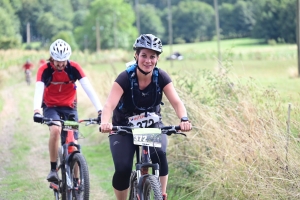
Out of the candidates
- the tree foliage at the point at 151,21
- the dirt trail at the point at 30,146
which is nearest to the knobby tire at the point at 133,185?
the dirt trail at the point at 30,146

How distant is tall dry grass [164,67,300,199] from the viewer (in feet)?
21.0

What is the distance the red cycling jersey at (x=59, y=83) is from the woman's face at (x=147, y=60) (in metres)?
2.02

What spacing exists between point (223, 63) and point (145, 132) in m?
3.93

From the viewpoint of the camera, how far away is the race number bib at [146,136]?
5773 millimetres

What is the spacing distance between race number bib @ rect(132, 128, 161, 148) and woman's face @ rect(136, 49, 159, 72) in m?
0.58

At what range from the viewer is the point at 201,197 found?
7531 millimetres

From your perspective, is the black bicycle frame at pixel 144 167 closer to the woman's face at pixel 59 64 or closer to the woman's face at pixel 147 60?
the woman's face at pixel 147 60

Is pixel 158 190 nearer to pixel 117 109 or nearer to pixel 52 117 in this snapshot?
pixel 117 109

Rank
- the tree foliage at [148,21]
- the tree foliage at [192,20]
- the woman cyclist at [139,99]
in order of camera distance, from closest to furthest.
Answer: the woman cyclist at [139,99] → the tree foliage at [148,21] → the tree foliage at [192,20]

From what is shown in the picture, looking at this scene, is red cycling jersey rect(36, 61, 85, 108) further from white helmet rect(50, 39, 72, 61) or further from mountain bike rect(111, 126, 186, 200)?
mountain bike rect(111, 126, 186, 200)

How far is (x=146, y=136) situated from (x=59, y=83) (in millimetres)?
2448

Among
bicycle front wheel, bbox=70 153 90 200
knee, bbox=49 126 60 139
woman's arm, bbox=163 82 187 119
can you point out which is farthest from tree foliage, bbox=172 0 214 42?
woman's arm, bbox=163 82 187 119

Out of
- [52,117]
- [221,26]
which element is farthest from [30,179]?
[221,26]

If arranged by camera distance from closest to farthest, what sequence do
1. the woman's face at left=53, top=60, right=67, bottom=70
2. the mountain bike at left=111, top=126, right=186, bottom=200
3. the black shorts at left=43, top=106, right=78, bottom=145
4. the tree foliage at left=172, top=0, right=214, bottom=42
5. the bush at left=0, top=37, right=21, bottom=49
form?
the mountain bike at left=111, top=126, right=186, bottom=200 → the woman's face at left=53, top=60, right=67, bottom=70 → the black shorts at left=43, top=106, right=78, bottom=145 → the bush at left=0, top=37, right=21, bottom=49 → the tree foliage at left=172, top=0, right=214, bottom=42
